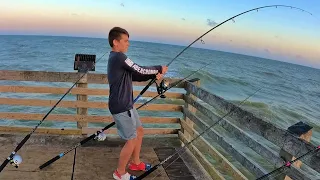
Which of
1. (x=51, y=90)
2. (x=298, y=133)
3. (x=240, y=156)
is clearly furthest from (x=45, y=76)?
(x=298, y=133)

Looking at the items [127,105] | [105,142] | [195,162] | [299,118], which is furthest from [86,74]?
[299,118]

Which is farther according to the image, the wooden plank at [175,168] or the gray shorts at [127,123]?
the wooden plank at [175,168]

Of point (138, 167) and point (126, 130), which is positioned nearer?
point (126, 130)

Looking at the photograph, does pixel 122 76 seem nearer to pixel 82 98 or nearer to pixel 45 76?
pixel 82 98

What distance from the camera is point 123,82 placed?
3.45 meters

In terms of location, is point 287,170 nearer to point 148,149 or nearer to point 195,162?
point 195,162

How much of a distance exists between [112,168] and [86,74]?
1.75 meters

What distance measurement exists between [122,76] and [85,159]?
1.71 meters

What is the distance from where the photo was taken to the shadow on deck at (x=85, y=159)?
156 inches

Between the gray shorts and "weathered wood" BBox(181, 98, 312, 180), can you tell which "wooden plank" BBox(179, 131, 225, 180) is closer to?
"weathered wood" BBox(181, 98, 312, 180)

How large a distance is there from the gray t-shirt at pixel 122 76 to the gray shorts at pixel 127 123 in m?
0.06

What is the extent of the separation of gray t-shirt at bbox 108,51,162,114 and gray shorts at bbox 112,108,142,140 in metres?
0.06

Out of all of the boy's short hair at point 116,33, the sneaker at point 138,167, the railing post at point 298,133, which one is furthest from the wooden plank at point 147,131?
the railing post at point 298,133

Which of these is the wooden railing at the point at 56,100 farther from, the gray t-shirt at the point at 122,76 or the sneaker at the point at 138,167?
the gray t-shirt at the point at 122,76
